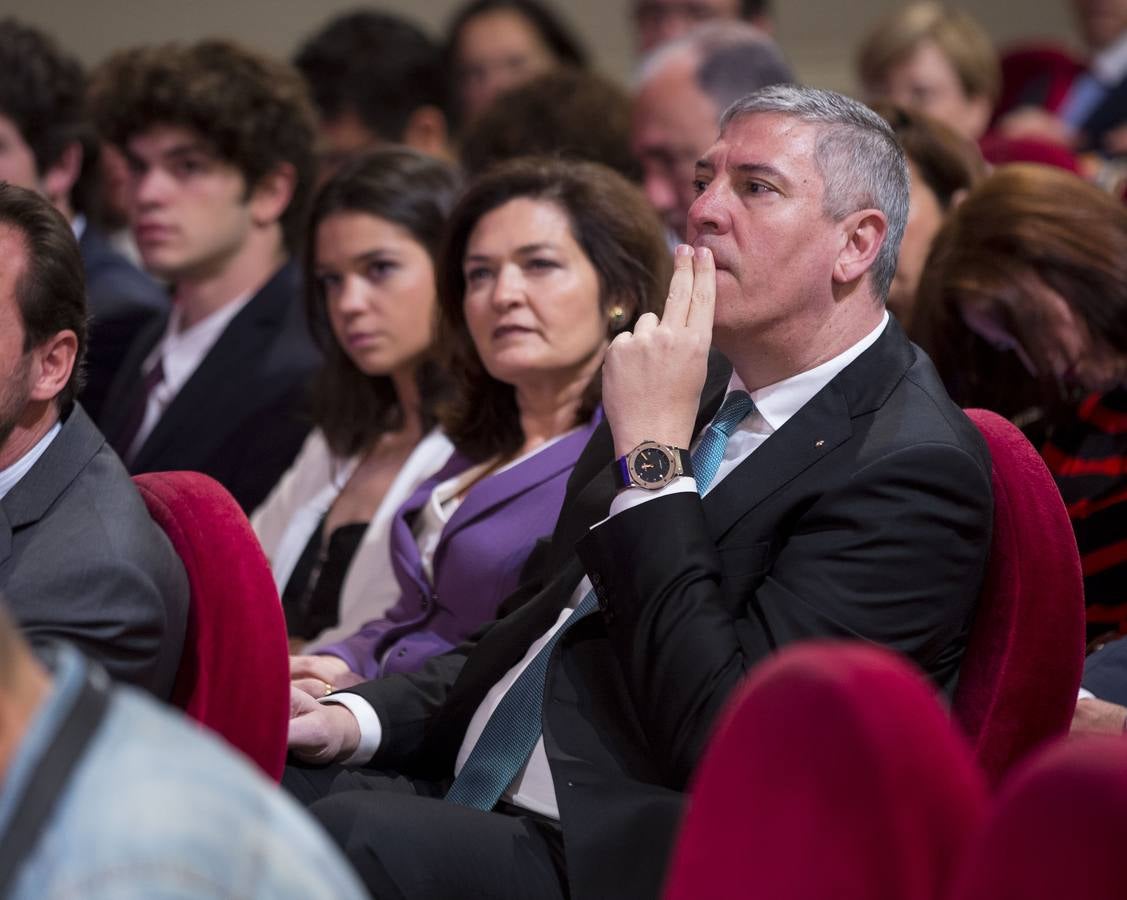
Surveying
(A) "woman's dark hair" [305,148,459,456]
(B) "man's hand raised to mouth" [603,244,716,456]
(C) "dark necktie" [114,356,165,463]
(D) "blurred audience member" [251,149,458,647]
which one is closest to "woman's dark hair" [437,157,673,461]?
(D) "blurred audience member" [251,149,458,647]

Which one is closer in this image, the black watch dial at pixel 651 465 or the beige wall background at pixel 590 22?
the black watch dial at pixel 651 465

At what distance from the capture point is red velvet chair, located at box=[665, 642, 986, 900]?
117 centimetres

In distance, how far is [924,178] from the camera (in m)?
3.28

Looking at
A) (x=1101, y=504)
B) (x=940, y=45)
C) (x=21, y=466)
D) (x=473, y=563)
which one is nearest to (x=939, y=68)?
(x=940, y=45)

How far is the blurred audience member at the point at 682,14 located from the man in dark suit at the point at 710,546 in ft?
9.65

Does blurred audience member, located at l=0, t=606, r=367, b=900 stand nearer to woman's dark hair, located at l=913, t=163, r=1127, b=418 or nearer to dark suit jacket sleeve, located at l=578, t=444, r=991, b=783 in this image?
dark suit jacket sleeve, located at l=578, t=444, r=991, b=783

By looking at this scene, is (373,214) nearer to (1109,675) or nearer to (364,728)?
(364,728)

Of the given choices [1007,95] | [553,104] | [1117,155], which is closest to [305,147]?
[553,104]

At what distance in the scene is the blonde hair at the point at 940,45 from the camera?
4.72 metres

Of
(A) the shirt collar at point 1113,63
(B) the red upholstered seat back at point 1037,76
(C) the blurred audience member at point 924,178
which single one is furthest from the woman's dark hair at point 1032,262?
(B) the red upholstered seat back at point 1037,76

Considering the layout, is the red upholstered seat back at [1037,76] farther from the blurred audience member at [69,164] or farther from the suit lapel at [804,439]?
the suit lapel at [804,439]

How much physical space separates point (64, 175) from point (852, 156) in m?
2.64

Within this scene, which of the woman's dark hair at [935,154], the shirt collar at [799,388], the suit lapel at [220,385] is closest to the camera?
the shirt collar at [799,388]

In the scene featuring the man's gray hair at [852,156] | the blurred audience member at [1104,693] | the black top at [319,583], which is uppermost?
the man's gray hair at [852,156]
